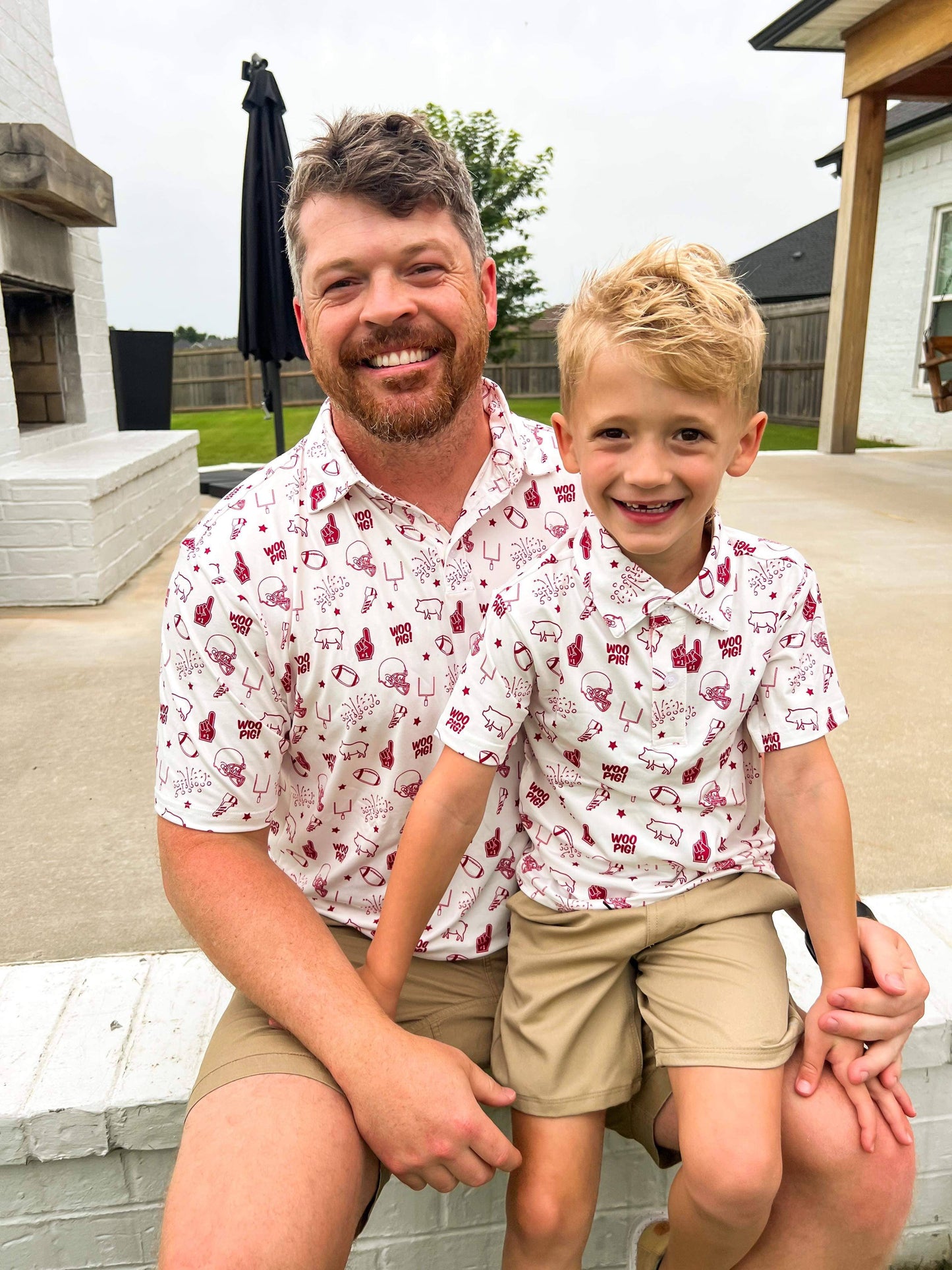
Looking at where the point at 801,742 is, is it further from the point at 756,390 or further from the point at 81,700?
the point at 81,700

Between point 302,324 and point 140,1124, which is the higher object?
point 302,324

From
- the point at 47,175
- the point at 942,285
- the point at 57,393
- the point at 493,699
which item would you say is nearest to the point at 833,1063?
the point at 493,699

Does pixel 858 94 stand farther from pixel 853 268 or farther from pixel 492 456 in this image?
pixel 492 456

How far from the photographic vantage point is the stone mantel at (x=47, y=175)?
15.0ft

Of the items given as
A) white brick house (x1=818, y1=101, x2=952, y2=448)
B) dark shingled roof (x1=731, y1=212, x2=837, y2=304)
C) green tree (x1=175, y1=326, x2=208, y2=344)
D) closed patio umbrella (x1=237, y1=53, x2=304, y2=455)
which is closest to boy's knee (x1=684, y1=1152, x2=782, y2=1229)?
closed patio umbrella (x1=237, y1=53, x2=304, y2=455)

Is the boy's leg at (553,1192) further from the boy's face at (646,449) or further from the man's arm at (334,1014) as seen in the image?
the boy's face at (646,449)

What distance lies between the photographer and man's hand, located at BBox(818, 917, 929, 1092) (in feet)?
3.89

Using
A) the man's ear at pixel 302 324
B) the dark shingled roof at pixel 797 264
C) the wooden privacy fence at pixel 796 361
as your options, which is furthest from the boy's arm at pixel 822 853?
the dark shingled roof at pixel 797 264

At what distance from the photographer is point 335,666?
1.34 metres

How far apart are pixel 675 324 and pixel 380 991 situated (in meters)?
0.89

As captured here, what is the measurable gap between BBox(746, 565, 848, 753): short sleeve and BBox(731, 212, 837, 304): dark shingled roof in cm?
1595

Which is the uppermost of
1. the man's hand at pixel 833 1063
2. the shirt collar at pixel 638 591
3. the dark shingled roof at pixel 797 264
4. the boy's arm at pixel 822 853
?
the dark shingled roof at pixel 797 264

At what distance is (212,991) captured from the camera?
1.59 meters

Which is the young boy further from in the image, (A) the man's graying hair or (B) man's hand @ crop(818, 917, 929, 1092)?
(A) the man's graying hair
